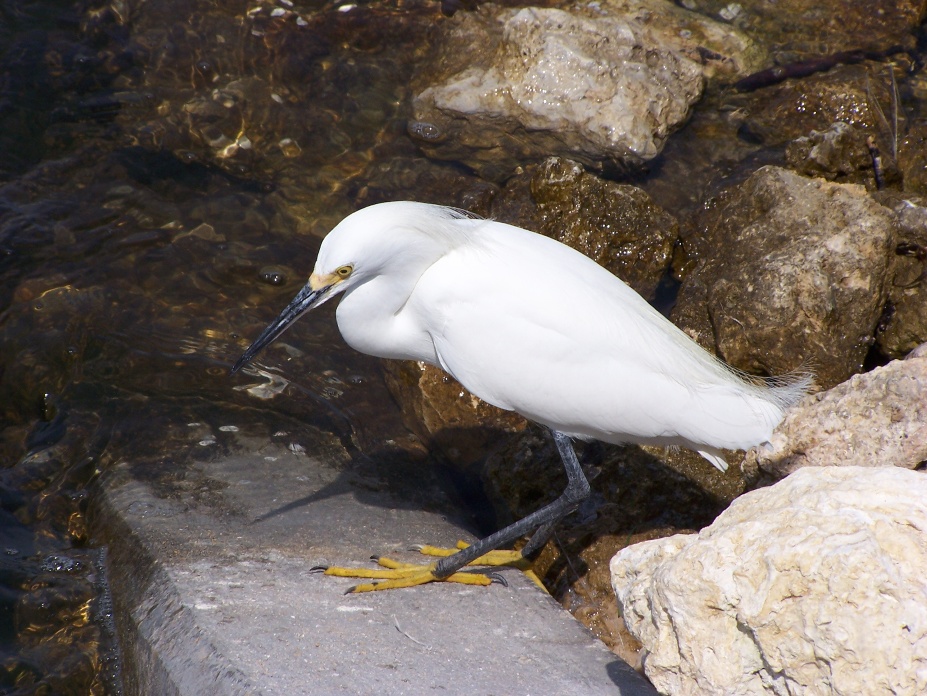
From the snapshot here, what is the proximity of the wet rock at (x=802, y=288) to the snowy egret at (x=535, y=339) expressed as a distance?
638mm

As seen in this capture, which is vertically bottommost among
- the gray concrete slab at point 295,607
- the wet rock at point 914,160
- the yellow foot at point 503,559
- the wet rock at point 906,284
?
the yellow foot at point 503,559

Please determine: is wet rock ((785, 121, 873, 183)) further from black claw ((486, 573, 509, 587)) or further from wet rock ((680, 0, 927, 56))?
black claw ((486, 573, 509, 587))

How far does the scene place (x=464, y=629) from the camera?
288 centimetres

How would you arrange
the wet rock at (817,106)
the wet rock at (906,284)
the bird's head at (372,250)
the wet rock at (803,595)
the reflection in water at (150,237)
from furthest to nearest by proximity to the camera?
the wet rock at (817,106)
the wet rock at (906,284)
the reflection in water at (150,237)
the bird's head at (372,250)
the wet rock at (803,595)

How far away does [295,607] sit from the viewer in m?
2.83

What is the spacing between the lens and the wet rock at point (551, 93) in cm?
530

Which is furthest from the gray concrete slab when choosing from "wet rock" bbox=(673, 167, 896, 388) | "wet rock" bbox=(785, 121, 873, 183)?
"wet rock" bbox=(785, 121, 873, 183)

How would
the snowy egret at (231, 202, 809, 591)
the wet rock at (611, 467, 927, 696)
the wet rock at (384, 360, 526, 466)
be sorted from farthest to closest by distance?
the wet rock at (384, 360, 526, 466) → the snowy egret at (231, 202, 809, 591) → the wet rock at (611, 467, 927, 696)

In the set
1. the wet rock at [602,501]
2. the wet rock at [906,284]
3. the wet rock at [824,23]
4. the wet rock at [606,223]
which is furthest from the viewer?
the wet rock at [824,23]

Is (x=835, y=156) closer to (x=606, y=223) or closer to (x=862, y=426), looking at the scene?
(x=606, y=223)

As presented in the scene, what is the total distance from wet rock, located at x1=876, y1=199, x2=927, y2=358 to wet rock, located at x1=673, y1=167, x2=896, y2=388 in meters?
0.09

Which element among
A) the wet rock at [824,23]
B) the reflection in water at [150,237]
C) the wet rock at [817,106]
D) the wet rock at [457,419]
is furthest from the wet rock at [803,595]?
the wet rock at [824,23]

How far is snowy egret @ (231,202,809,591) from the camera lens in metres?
3.09

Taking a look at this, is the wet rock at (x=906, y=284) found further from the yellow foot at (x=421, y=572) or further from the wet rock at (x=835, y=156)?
the yellow foot at (x=421, y=572)
